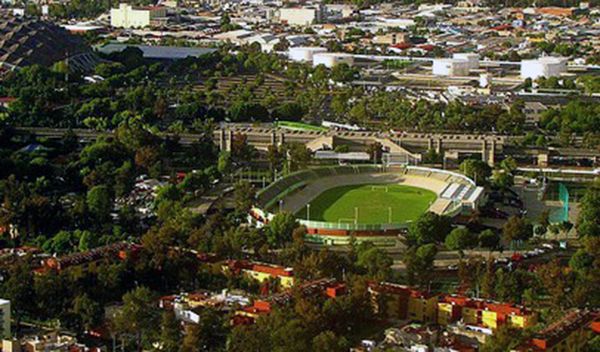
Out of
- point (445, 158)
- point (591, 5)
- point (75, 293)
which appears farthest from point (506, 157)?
point (591, 5)

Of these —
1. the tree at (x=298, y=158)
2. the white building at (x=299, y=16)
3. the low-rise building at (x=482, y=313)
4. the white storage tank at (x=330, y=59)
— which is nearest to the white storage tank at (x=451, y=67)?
the white storage tank at (x=330, y=59)

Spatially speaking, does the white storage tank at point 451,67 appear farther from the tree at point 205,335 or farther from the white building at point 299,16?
the tree at point 205,335

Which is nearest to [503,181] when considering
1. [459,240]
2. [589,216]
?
[589,216]

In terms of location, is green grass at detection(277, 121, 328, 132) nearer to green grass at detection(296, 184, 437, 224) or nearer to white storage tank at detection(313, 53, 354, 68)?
green grass at detection(296, 184, 437, 224)

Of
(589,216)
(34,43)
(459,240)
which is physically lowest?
(459,240)

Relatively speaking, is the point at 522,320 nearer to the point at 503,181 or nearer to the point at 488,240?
the point at 488,240

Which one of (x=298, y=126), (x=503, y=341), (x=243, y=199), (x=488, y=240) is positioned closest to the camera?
(x=503, y=341)

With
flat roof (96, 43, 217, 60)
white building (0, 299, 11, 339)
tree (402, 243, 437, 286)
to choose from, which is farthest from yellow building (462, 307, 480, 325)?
flat roof (96, 43, 217, 60)
